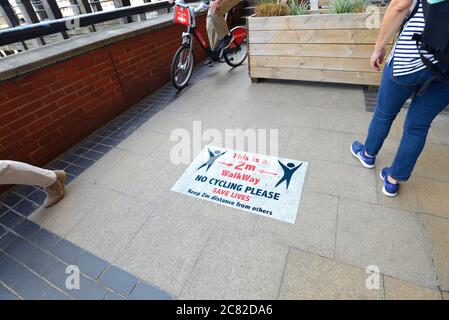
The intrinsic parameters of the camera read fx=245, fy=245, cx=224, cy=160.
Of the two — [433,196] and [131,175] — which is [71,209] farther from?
[433,196]

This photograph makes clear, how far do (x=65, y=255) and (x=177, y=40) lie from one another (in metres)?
3.29

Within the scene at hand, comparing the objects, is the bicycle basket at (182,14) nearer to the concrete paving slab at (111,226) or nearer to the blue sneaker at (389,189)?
the concrete paving slab at (111,226)

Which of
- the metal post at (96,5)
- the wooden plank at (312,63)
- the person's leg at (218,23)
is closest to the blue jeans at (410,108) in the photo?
the wooden plank at (312,63)

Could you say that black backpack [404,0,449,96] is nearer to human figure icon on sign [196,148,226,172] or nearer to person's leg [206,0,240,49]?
human figure icon on sign [196,148,226,172]

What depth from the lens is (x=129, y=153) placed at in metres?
2.33

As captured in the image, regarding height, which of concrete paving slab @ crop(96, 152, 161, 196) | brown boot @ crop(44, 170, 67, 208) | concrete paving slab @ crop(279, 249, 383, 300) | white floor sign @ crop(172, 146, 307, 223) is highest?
brown boot @ crop(44, 170, 67, 208)

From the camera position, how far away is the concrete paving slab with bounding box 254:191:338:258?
141 cm

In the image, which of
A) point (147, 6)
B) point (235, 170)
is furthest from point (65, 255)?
point (147, 6)

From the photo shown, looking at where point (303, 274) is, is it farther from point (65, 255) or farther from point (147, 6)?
point (147, 6)

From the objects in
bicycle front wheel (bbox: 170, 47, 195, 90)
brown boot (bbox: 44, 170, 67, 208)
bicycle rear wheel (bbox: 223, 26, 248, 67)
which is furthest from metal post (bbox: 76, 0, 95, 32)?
brown boot (bbox: 44, 170, 67, 208)

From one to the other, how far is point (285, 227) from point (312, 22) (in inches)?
91.1

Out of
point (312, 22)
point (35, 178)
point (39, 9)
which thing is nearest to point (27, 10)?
point (39, 9)

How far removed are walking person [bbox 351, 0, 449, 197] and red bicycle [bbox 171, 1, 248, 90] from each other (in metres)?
2.48

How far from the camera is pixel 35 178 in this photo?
1.71 meters
